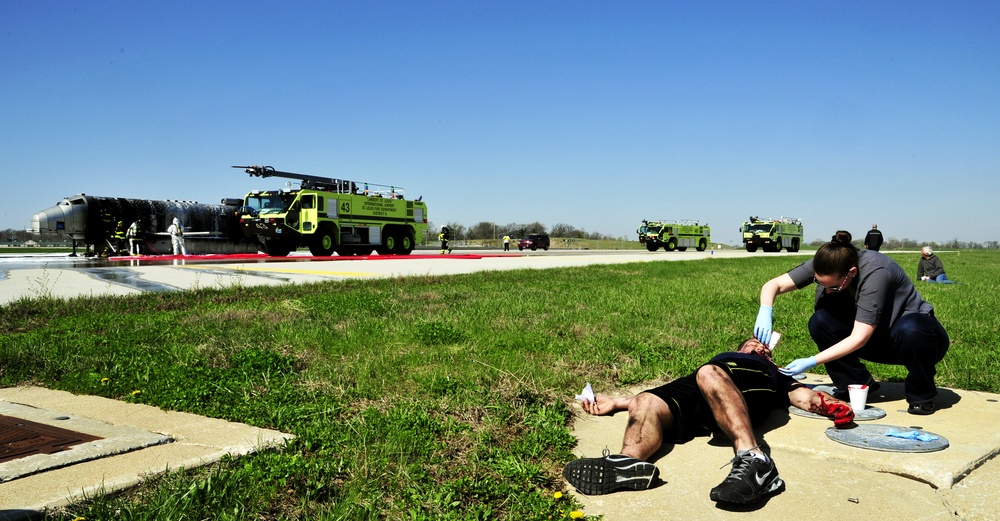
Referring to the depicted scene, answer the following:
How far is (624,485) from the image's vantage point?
321 cm

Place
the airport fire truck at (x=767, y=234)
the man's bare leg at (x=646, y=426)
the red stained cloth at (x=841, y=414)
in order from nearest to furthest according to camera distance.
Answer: the man's bare leg at (x=646, y=426), the red stained cloth at (x=841, y=414), the airport fire truck at (x=767, y=234)

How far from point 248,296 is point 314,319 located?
2.77 metres

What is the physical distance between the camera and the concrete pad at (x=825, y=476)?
117 inches

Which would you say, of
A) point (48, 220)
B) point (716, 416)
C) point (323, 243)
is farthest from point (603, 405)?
point (48, 220)

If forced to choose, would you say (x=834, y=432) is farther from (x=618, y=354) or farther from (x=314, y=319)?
(x=314, y=319)

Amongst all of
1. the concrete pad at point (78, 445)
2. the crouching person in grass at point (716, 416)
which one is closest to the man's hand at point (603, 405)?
the crouching person in grass at point (716, 416)

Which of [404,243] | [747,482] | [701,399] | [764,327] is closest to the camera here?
[747,482]

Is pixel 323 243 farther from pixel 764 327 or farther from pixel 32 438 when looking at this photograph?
pixel 764 327

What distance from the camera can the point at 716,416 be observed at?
3699mm

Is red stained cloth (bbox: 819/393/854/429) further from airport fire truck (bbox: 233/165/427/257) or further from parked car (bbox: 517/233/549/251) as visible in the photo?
parked car (bbox: 517/233/549/251)

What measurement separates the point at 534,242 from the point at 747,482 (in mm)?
49688

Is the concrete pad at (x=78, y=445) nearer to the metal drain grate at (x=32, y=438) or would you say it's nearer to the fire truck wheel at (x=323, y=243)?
the metal drain grate at (x=32, y=438)

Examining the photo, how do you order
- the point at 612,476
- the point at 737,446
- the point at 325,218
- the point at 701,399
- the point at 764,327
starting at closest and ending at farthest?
the point at 612,476, the point at 737,446, the point at 701,399, the point at 764,327, the point at 325,218

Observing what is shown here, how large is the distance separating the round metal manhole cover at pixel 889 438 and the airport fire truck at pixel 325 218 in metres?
22.5
